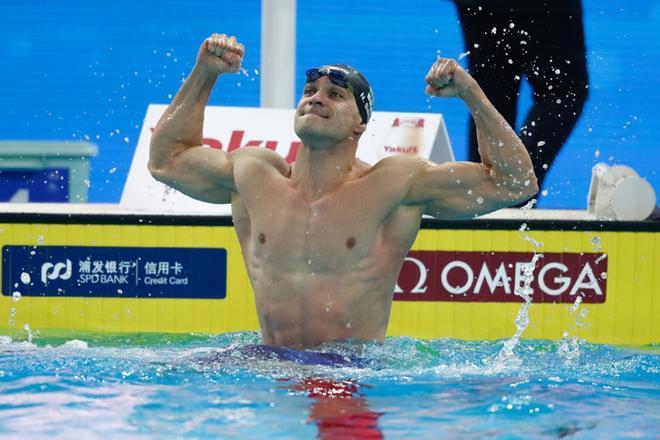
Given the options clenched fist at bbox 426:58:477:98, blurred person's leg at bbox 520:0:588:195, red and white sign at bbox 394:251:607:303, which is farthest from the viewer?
blurred person's leg at bbox 520:0:588:195

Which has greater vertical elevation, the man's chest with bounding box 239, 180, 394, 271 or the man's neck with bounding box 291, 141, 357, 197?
the man's neck with bounding box 291, 141, 357, 197

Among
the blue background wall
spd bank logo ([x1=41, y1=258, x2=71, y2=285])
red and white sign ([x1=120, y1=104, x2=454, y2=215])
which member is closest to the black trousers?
the blue background wall

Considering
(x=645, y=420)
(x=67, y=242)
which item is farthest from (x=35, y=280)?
(x=645, y=420)

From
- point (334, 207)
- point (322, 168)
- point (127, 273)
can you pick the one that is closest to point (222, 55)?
point (322, 168)

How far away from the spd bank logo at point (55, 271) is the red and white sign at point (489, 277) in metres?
1.58

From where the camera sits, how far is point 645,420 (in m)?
2.98

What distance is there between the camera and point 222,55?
11.4 feet

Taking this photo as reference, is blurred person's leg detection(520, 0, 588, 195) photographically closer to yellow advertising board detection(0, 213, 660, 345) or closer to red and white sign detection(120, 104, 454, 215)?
red and white sign detection(120, 104, 454, 215)

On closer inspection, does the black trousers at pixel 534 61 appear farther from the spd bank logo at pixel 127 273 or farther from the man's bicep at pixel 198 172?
the man's bicep at pixel 198 172

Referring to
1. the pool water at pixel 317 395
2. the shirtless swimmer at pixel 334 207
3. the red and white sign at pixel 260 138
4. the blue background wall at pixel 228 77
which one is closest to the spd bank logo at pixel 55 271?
the red and white sign at pixel 260 138

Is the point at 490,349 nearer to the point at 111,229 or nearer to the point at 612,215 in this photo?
the point at 612,215

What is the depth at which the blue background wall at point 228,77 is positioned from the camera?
865cm

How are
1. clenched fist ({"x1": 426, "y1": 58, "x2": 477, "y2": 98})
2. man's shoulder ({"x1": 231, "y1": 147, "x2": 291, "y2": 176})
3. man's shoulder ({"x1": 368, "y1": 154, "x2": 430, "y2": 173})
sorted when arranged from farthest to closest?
1. man's shoulder ({"x1": 231, "y1": 147, "x2": 291, "y2": 176})
2. man's shoulder ({"x1": 368, "y1": 154, "x2": 430, "y2": 173})
3. clenched fist ({"x1": 426, "y1": 58, "x2": 477, "y2": 98})

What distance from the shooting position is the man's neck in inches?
137
